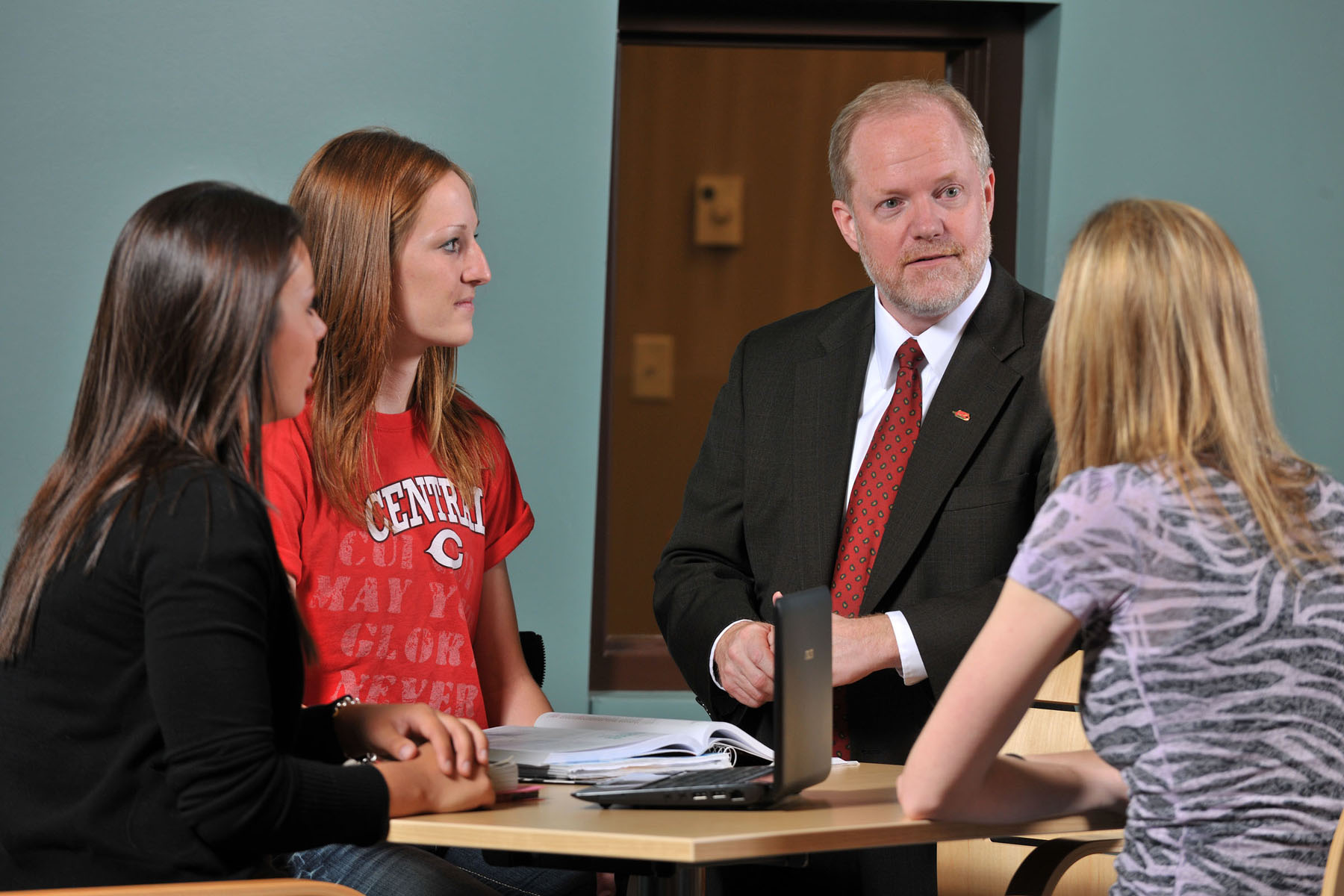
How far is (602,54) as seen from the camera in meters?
2.99

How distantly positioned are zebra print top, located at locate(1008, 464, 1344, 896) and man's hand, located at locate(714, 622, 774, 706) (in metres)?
0.73

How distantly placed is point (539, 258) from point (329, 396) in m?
1.12

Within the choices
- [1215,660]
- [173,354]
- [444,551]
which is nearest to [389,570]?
[444,551]

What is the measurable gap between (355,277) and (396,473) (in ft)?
1.00

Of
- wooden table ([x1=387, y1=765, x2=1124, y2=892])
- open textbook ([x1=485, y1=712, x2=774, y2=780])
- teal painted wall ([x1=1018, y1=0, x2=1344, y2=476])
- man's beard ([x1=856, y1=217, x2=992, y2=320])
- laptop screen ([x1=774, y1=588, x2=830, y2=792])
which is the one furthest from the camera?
teal painted wall ([x1=1018, y1=0, x2=1344, y2=476])

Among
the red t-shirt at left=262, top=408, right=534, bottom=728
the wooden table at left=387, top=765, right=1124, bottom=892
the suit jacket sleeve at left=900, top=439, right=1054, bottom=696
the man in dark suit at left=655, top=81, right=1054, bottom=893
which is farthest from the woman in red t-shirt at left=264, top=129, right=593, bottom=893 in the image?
the suit jacket sleeve at left=900, top=439, right=1054, bottom=696

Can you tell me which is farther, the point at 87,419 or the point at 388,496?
the point at 388,496

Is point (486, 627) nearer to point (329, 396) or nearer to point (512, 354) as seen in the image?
point (329, 396)

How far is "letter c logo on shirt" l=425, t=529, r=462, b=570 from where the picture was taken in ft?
6.51

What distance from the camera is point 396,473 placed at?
2000mm

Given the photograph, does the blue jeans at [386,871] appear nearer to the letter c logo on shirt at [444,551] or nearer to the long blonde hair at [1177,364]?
the letter c logo on shirt at [444,551]

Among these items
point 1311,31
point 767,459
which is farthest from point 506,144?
point 1311,31

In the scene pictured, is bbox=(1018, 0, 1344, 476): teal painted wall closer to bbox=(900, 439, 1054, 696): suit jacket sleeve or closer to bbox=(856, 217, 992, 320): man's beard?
bbox=(856, 217, 992, 320): man's beard

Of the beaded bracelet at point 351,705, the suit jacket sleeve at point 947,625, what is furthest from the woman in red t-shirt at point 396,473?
the suit jacket sleeve at point 947,625
